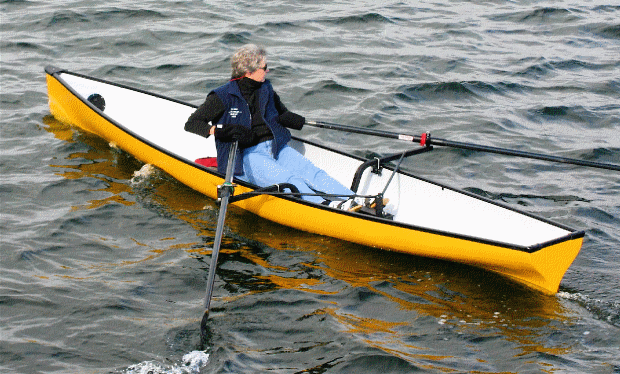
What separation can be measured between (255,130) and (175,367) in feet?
9.64

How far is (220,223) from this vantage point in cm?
654

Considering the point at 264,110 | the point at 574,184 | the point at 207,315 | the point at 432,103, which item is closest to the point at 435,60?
the point at 432,103

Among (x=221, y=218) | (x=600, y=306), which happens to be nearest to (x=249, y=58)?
(x=221, y=218)

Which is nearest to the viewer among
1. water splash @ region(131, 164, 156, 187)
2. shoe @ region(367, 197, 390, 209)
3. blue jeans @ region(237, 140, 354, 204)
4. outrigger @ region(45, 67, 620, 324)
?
outrigger @ region(45, 67, 620, 324)

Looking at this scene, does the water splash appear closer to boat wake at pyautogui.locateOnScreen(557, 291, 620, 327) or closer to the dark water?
the dark water

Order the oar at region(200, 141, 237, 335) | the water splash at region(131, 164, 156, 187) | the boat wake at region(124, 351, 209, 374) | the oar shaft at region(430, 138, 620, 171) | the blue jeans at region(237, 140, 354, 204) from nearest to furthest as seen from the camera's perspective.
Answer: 1. the boat wake at region(124, 351, 209, 374)
2. the oar at region(200, 141, 237, 335)
3. the oar shaft at region(430, 138, 620, 171)
4. the blue jeans at region(237, 140, 354, 204)
5. the water splash at region(131, 164, 156, 187)

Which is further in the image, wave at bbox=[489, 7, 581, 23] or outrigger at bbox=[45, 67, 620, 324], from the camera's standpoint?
wave at bbox=[489, 7, 581, 23]

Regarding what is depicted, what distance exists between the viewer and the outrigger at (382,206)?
21.0ft

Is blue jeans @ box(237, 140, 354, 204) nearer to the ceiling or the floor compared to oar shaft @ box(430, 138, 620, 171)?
nearer to the floor

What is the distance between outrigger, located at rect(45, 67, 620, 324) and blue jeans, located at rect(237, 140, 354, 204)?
0.64 ft

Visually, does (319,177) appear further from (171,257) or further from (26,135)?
(26,135)

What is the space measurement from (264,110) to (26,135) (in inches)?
148

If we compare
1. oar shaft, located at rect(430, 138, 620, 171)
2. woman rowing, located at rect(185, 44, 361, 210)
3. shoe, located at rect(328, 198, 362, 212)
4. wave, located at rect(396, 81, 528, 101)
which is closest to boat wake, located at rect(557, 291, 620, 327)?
oar shaft, located at rect(430, 138, 620, 171)

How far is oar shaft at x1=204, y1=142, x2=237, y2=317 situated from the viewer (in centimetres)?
596
